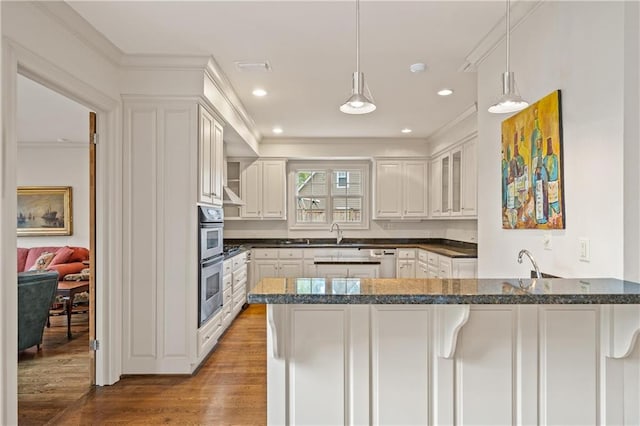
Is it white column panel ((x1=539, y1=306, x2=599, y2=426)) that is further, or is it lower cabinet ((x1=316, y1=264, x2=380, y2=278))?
lower cabinet ((x1=316, y1=264, x2=380, y2=278))

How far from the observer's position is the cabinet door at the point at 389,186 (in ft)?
21.1

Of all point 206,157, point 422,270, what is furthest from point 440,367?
point 422,270

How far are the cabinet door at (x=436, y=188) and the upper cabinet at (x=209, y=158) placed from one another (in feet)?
11.6

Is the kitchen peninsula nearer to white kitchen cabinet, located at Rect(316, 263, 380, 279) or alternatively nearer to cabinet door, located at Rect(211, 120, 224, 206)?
cabinet door, located at Rect(211, 120, 224, 206)

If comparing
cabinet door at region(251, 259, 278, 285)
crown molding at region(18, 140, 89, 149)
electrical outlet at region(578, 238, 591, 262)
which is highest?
crown molding at region(18, 140, 89, 149)

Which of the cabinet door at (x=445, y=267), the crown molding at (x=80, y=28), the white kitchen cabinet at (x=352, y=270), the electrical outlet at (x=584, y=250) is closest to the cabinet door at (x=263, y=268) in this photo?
the white kitchen cabinet at (x=352, y=270)

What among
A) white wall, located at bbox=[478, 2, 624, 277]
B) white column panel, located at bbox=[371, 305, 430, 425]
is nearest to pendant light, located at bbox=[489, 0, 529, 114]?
white wall, located at bbox=[478, 2, 624, 277]

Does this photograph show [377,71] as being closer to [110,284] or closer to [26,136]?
[110,284]

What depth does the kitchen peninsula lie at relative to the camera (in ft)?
5.51

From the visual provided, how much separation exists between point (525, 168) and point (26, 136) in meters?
6.70

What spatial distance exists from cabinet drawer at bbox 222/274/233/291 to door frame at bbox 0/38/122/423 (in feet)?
4.01

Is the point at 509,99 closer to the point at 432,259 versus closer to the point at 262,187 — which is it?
the point at 432,259

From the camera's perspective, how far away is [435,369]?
5.59ft

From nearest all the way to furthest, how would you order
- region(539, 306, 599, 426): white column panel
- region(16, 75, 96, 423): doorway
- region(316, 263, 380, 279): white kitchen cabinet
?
region(539, 306, 599, 426): white column panel, region(16, 75, 96, 423): doorway, region(316, 263, 380, 279): white kitchen cabinet
